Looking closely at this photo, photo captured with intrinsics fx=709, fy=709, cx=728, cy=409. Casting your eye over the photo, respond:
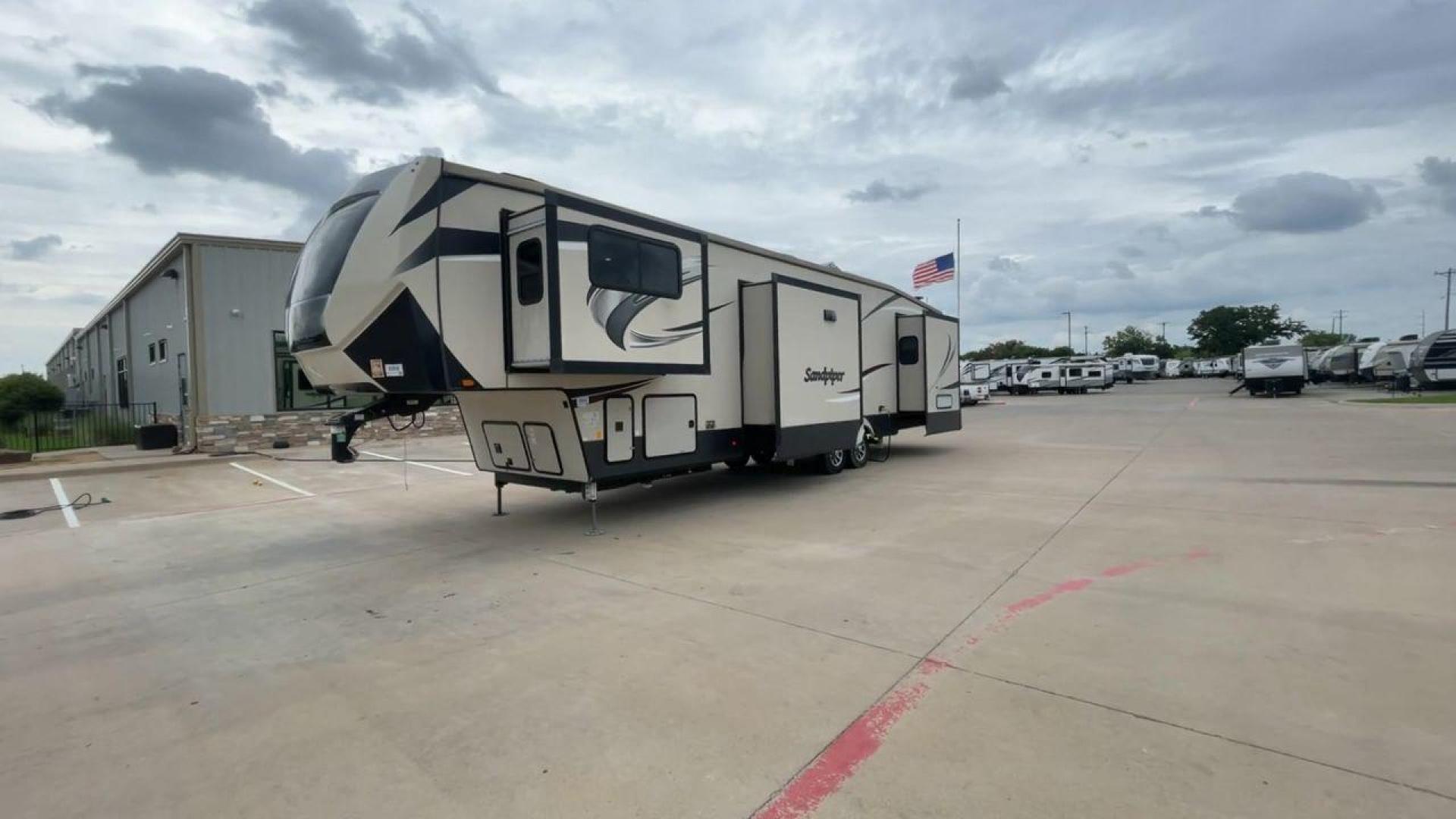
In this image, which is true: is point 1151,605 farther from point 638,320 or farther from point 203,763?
point 203,763

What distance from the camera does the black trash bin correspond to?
56.6 feet

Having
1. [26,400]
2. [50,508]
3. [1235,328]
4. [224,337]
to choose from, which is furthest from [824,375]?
[1235,328]

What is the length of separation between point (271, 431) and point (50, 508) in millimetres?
7544

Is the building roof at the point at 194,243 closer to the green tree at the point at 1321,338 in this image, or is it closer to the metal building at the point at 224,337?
the metal building at the point at 224,337

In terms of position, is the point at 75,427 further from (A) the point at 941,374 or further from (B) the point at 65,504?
(A) the point at 941,374

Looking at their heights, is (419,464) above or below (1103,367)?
below

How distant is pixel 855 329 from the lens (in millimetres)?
10977

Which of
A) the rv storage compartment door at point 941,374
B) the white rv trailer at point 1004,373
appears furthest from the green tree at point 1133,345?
the rv storage compartment door at point 941,374

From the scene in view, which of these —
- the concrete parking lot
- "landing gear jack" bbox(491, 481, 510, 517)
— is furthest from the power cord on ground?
"landing gear jack" bbox(491, 481, 510, 517)

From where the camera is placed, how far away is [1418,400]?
24609mm

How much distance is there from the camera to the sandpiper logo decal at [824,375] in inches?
382

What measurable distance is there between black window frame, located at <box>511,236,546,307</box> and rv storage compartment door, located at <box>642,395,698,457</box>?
73.3 inches

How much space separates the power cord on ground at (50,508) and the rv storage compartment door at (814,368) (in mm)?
9969

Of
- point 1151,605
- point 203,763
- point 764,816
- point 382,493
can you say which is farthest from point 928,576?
point 382,493
